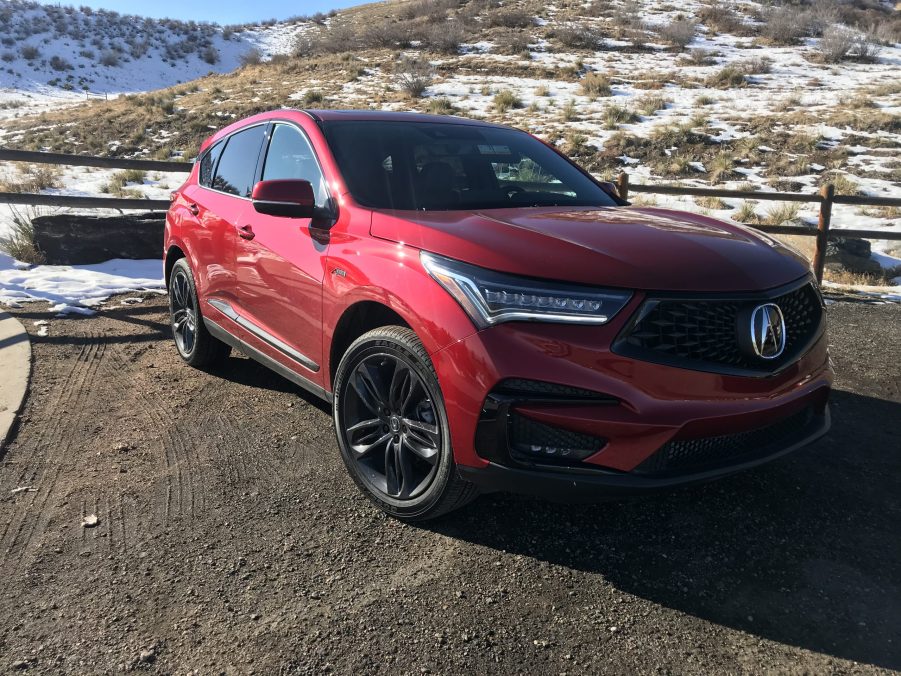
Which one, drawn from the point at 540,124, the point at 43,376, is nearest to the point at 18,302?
the point at 43,376

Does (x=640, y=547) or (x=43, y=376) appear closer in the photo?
(x=640, y=547)

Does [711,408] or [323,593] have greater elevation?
[711,408]

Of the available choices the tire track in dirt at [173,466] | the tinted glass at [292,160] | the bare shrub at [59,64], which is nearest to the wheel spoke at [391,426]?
the tire track in dirt at [173,466]

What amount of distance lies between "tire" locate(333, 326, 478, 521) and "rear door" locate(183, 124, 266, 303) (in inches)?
60.0

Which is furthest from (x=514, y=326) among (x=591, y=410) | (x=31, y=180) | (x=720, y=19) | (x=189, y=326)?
(x=720, y=19)

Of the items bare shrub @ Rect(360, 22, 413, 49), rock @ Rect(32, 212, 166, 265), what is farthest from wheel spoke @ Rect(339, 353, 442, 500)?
bare shrub @ Rect(360, 22, 413, 49)

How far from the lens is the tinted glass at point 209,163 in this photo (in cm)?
486

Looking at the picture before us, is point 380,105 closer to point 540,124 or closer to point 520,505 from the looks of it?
point 540,124

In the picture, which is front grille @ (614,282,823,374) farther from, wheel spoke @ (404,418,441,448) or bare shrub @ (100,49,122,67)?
bare shrub @ (100,49,122,67)

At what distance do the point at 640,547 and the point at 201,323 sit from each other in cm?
335

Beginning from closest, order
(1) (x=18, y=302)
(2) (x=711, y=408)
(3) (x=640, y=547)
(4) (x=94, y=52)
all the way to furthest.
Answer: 1. (2) (x=711, y=408)
2. (3) (x=640, y=547)
3. (1) (x=18, y=302)
4. (4) (x=94, y=52)

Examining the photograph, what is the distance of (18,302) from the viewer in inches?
264

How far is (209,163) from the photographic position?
4.97m

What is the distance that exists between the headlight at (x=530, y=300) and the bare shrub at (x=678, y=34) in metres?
33.6
